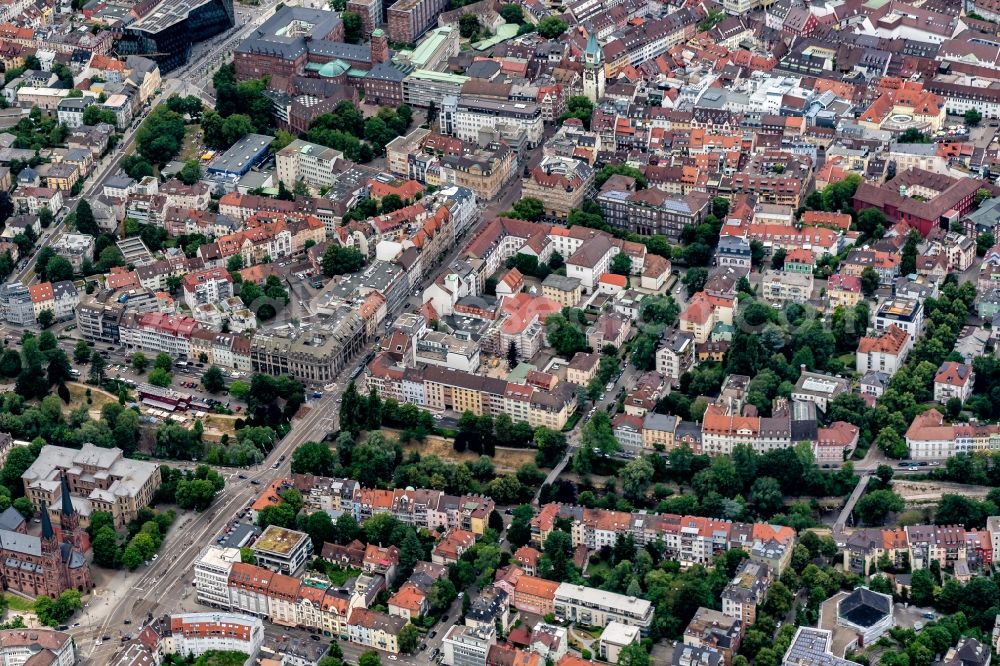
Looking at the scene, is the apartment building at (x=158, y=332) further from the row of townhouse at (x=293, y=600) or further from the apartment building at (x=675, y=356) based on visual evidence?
the apartment building at (x=675, y=356)

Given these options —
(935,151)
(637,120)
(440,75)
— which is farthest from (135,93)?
(935,151)

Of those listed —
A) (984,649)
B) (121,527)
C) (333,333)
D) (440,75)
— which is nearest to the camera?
(984,649)

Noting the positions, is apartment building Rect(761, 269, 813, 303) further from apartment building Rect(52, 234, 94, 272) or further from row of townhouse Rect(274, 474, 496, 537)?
apartment building Rect(52, 234, 94, 272)

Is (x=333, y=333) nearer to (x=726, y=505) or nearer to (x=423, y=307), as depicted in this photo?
(x=423, y=307)

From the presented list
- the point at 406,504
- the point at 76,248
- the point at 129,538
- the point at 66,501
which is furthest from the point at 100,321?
the point at 406,504

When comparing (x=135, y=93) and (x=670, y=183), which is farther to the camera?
(x=135, y=93)

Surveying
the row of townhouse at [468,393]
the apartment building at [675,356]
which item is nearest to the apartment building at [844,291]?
the apartment building at [675,356]
